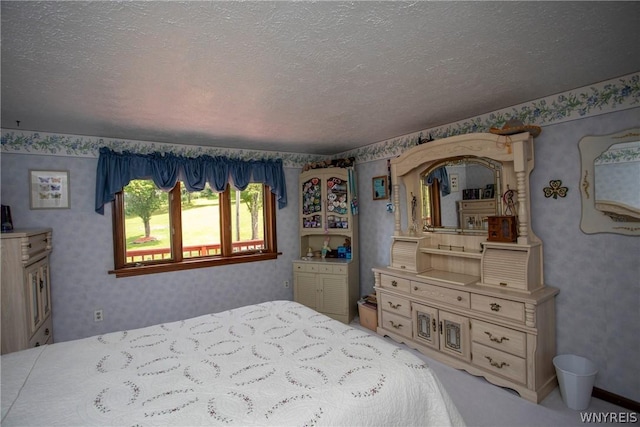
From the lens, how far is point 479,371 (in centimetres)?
258

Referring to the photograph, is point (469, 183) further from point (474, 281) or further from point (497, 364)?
point (497, 364)

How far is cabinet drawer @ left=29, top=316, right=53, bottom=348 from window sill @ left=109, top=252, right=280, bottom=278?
26.6 inches

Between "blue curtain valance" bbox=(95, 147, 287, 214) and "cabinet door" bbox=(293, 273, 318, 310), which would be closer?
"blue curtain valance" bbox=(95, 147, 287, 214)

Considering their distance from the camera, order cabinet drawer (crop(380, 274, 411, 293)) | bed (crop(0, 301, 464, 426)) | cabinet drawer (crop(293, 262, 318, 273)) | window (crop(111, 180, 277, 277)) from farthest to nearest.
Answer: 1. cabinet drawer (crop(293, 262, 318, 273))
2. window (crop(111, 180, 277, 277))
3. cabinet drawer (crop(380, 274, 411, 293))
4. bed (crop(0, 301, 464, 426))

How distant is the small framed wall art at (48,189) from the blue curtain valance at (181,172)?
28cm

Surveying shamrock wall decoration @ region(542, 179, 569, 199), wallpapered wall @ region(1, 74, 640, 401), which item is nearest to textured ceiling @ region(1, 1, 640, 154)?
wallpapered wall @ region(1, 74, 640, 401)

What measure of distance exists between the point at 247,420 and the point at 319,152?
3.77m

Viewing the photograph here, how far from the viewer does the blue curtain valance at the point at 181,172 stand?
3309 millimetres

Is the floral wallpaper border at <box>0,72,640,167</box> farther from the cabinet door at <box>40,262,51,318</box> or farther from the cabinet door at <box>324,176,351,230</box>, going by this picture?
the cabinet door at <box>40,262,51,318</box>

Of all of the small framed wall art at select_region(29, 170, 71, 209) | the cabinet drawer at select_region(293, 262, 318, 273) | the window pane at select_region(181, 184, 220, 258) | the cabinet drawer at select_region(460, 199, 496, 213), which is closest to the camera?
the cabinet drawer at select_region(460, 199, 496, 213)

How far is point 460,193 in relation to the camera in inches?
121

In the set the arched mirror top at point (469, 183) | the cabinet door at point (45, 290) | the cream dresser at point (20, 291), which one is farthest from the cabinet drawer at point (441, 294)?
the cabinet door at point (45, 290)

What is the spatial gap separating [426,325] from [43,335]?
11.4 ft

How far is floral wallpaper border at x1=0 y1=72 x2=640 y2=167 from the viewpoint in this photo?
2199 millimetres
